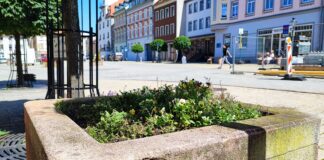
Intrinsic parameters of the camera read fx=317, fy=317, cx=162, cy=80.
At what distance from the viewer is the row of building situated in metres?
24.7

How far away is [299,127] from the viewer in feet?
8.45

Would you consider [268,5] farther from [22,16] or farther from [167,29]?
[22,16]

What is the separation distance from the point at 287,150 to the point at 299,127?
22cm

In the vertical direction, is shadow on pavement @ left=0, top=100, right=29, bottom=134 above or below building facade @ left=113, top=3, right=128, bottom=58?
below

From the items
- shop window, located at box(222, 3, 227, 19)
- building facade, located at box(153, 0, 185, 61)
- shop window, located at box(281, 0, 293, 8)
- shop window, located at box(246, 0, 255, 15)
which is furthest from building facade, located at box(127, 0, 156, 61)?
shop window, located at box(281, 0, 293, 8)

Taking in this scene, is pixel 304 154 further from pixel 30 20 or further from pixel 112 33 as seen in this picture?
pixel 112 33

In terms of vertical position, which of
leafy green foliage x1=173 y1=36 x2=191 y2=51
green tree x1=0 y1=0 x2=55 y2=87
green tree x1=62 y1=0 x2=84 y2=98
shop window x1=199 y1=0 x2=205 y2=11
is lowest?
green tree x1=62 y1=0 x2=84 y2=98

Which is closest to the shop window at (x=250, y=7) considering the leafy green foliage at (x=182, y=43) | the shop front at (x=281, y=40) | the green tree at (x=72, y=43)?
the shop front at (x=281, y=40)

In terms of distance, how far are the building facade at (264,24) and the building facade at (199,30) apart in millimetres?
3749

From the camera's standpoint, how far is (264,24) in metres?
30.0

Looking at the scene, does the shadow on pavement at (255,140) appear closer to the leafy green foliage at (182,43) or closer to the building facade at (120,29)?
the leafy green foliage at (182,43)

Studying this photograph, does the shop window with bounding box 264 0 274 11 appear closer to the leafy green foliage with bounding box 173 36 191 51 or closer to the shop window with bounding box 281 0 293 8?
the shop window with bounding box 281 0 293 8

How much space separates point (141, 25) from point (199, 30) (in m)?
21.6

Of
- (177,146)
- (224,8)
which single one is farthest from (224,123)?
(224,8)
